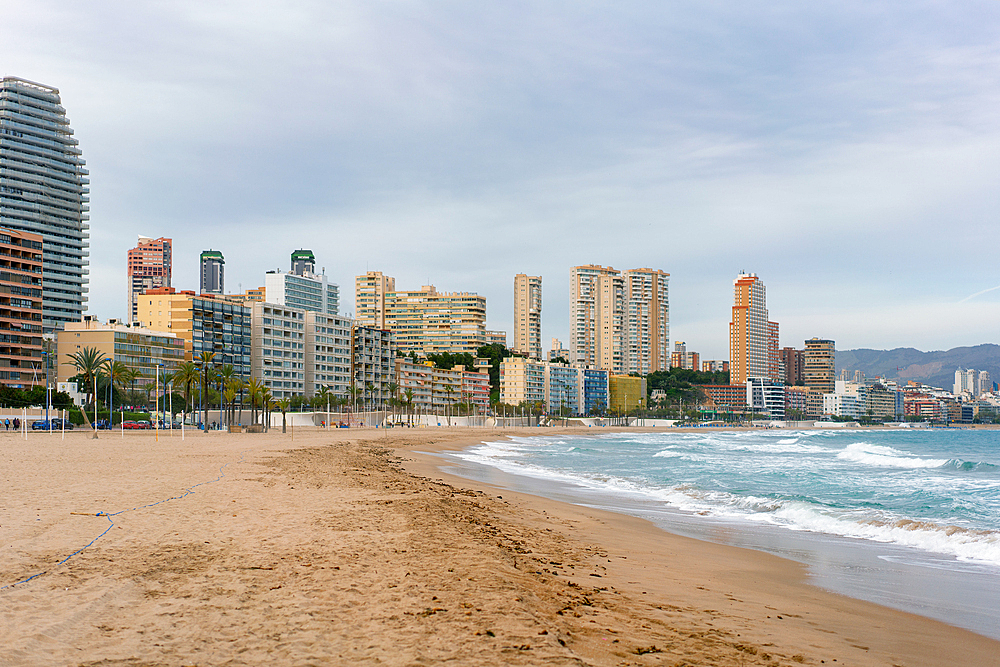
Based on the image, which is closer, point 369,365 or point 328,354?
point 328,354

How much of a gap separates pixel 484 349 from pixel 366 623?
19018cm

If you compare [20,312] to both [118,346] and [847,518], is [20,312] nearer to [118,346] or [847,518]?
[118,346]

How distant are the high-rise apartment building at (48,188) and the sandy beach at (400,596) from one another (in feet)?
541

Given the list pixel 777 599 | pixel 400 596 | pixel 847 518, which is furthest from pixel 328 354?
pixel 400 596

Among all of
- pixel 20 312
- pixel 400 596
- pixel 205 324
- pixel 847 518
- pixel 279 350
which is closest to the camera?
pixel 400 596

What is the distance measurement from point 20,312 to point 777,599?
11861 centimetres

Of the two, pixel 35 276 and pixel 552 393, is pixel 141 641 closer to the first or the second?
pixel 35 276

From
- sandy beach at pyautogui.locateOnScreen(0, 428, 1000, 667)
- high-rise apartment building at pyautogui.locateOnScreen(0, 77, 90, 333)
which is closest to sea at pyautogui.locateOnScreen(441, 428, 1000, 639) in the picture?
sandy beach at pyautogui.locateOnScreen(0, 428, 1000, 667)

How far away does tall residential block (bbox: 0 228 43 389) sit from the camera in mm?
102562

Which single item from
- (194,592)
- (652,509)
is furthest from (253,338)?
(194,592)

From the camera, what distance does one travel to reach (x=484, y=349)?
196125 mm

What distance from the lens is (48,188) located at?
162000 millimetres

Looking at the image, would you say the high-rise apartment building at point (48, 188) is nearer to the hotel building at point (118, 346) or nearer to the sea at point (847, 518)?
the hotel building at point (118, 346)

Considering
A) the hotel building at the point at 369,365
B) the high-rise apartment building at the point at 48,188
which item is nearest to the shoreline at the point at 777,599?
the hotel building at the point at 369,365
